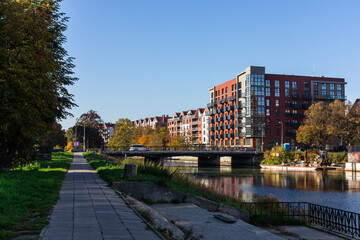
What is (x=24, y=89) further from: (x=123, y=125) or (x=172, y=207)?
(x=123, y=125)

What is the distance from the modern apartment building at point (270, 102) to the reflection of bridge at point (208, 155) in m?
5.11

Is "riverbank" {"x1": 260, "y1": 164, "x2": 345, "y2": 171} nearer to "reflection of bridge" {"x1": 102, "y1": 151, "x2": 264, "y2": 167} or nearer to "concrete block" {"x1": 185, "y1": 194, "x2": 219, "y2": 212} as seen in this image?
"reflection of bridge" {"x1": 102, "y1": 151, "x2": 264, "y2": 167}

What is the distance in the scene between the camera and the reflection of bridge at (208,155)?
7588cm

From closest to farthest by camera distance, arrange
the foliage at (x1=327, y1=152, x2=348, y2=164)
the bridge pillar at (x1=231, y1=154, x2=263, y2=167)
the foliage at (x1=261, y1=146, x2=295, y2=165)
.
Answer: the foliage at (x1=327, y1=152, x2=348, y2=164)
the foliage at (x1=261, y1=146, x2=295, y2=165)
the bridge pillar at (x1=231, y1=154, x2=263, y2=167)

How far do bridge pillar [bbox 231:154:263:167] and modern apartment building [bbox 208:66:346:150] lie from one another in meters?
4.21

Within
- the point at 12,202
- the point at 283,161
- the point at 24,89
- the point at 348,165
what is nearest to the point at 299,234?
the point at 12,202

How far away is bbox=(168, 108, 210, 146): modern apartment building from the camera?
5669 inches

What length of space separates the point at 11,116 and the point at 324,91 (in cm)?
9973

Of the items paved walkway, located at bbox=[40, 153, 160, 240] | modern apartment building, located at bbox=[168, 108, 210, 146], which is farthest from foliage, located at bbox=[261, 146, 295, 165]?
paved walkway, located at bbox=[40, 153, 160, 240]

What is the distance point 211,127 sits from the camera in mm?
123500

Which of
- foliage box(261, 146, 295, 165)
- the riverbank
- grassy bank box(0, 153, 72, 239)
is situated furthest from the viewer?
foliage box(261, 146, 295, 165)

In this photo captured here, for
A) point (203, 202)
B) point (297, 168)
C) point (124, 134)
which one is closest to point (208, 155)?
point (297, 168)

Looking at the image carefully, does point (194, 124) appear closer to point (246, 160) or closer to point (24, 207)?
point (246, 160)

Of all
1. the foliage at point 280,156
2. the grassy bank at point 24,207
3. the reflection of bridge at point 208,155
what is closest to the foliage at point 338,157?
the foliage at point 280,156
